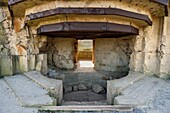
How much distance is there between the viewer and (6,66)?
3.90m

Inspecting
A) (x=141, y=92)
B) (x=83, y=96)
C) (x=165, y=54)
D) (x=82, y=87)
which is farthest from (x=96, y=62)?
(x=141, y=92)

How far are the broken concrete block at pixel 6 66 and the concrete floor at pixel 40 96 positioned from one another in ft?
1.48

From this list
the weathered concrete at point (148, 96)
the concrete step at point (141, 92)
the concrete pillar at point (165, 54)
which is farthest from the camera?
the concrete pillar at point (165, 54)

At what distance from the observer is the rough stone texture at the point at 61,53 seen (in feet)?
18.1

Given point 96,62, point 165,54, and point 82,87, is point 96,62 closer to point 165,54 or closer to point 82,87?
point 82,87

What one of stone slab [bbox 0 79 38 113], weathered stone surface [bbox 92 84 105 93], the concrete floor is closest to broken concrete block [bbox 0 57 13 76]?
the concrete floor

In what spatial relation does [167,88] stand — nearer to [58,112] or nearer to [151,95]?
[151,95]

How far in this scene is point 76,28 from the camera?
311 cm

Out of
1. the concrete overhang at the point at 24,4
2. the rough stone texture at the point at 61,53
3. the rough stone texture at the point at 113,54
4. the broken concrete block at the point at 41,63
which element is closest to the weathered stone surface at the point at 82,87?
the rough stone texture at the point at 61,53

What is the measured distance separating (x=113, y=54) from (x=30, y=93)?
3.31 metres

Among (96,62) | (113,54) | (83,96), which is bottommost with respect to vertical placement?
(83,96)

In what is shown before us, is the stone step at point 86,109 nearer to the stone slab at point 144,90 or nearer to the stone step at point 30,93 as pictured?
the stone step at point 30,93

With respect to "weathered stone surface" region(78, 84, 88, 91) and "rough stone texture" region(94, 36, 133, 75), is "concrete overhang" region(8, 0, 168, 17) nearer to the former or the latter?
"rough stone texture" region(94, 36, 133, 75)

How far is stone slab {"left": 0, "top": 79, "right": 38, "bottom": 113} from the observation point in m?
2.09
